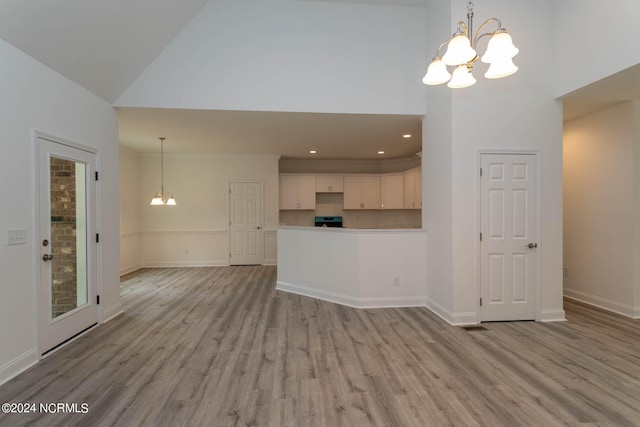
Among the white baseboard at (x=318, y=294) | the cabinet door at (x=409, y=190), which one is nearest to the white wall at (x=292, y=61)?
the white baseboard at (x=318, y=294)

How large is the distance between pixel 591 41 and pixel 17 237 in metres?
5.94

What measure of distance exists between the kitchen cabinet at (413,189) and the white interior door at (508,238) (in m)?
3.31

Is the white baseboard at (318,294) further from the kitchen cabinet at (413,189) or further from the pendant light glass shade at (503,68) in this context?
the kitchen cabinet at (413,189)

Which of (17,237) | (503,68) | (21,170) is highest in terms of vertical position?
(503,68)

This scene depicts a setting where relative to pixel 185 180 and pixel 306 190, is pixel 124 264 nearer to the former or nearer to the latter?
pixel 185 180

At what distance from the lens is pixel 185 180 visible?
7.44m

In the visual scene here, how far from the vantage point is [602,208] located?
412 centimetres

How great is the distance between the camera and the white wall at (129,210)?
6.54 m

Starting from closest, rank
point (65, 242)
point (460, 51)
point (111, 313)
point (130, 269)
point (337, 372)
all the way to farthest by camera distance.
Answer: point (460, 51) < point (337, 372) < point (65, 242) < point (111, 313) < point (130, 269)

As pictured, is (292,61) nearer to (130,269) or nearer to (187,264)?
(187,264)

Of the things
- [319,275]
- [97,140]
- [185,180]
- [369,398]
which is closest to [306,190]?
[185,180]

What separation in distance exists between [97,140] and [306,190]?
4.94 m

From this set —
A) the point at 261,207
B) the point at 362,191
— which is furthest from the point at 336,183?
the point at 261,207

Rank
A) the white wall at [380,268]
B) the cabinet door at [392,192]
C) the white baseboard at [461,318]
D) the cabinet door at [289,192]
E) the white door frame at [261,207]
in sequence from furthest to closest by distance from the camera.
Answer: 1. the cabinet door at [289,192]
2. the cabinet door at [392,192]
3. the white door frame at [261,207]
4. the white wall at [380,268]
5. the white baseboard at [461,318]
